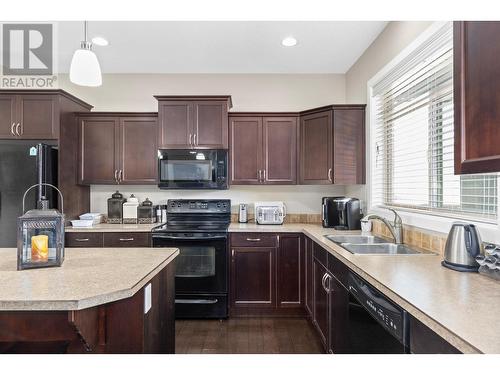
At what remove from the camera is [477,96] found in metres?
1.07

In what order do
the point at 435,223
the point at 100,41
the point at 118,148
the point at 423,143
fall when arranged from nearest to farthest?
the point at 435,223, the point at 423,143, the point at 100,41, the point at 118,148

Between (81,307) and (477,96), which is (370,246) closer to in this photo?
(477,96)

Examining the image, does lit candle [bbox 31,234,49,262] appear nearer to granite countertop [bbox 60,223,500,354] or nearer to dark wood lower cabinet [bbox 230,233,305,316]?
granite countertop [bbox 60,223,500,354]

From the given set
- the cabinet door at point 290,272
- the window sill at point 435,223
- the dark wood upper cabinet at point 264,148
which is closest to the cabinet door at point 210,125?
the dark wood upper cabinet at point 264,148

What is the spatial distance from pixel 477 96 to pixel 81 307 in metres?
1.54

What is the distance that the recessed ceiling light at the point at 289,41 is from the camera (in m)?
2.90

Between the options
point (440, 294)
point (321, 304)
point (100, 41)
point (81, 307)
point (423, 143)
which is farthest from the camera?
point (100, 41)

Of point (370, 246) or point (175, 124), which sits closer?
point (370, 246)

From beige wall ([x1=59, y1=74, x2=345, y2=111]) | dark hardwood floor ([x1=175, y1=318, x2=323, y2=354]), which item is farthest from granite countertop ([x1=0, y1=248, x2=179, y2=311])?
beige wall ([x1=59, y1=74, x2=345, y2=111])

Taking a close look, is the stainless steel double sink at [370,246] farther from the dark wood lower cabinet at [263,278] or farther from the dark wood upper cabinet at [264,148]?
the dark wood upper cabinet at [264,148]

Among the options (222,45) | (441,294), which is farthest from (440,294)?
(222,45)

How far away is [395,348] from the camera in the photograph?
120 cm

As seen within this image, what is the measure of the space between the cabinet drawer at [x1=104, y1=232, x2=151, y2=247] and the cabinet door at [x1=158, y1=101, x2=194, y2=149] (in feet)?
3.18

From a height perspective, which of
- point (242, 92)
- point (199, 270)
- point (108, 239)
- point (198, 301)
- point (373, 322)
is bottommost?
point (198, 301)
